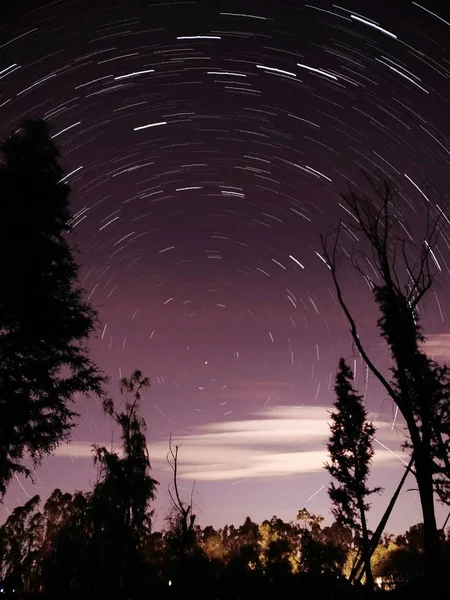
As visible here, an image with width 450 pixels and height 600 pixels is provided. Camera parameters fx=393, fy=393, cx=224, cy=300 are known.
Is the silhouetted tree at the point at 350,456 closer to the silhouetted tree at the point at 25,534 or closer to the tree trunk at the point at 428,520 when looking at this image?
the tree trunk at the point at 428,520

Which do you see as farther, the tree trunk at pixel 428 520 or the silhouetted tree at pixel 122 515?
the silhouetted tree at pixel 122 515

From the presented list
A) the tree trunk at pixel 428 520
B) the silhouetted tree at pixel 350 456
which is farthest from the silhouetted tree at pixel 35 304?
the silhouetted tree at pixel 350 456

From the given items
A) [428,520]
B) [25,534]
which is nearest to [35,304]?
[428,520]

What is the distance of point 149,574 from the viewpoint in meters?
19.3

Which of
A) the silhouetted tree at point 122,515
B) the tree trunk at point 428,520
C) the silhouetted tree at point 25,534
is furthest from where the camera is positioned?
the silhouetted tree at point 25,534

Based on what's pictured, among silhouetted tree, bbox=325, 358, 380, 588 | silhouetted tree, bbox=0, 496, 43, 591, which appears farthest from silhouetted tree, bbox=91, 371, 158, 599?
silhouetted tree, bbox=0, 496, 43, 591

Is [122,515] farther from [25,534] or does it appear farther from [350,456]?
[25,534]

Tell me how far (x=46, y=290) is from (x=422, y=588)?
32.6 ft

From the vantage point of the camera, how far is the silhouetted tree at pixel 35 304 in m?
8.93

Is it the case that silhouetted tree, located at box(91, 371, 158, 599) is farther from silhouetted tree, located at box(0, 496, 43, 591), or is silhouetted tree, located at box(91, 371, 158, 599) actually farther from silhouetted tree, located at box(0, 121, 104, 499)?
silhouetted tree, located at box(0, 496, 43, 591)

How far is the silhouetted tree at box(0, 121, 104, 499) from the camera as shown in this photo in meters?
8.93

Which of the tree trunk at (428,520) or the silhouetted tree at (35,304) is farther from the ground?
the silhouetted tree at (35,304)

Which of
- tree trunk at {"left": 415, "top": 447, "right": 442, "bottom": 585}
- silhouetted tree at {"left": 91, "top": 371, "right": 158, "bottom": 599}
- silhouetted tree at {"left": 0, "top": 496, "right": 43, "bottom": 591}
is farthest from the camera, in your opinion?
silhouetted tree at {"left": 0, "top": 496, "right": 43, "bottom": 591}

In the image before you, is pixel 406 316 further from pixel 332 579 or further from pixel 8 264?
pixel 8 264
